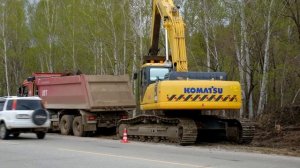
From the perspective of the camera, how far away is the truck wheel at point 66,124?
83.7 ft

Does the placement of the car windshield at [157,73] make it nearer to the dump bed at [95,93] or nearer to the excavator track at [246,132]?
the excavator track at [246,132]

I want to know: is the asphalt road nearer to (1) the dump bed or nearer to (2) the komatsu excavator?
(2) the komatsu excavator

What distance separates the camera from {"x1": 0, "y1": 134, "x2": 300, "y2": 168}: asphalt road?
12.9m

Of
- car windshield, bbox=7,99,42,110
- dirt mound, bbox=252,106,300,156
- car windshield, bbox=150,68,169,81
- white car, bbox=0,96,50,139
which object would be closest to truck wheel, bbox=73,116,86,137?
white car, bbox=0,96,50,139

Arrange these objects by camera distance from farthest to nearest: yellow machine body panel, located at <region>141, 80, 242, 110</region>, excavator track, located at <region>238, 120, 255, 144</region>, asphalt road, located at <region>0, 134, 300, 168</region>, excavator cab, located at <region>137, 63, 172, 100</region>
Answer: excavator cab, located at <region>137, 63, 172, 100</region>, excavator track, located at <region>238, 120, 255, 144</region>, yellow machine body panel, located at <region>141, 80, 242, 110</region>, asphalt road, located at <region>0, 134, 300, 168</region>

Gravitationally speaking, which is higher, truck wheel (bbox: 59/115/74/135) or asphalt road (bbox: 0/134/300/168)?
truck wheel (bbox: 59/115/74/135)

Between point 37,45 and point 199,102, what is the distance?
3482 cm

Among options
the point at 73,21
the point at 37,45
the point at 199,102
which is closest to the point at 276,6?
the point at 199,102

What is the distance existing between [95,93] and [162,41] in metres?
10.6

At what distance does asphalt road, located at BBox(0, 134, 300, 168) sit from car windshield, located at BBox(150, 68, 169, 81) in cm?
359

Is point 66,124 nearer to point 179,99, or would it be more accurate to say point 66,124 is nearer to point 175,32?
point 175,32

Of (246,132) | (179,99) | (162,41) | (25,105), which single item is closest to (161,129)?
(179,99)

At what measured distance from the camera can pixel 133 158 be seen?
1428cm

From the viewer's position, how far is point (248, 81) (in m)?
28.6
